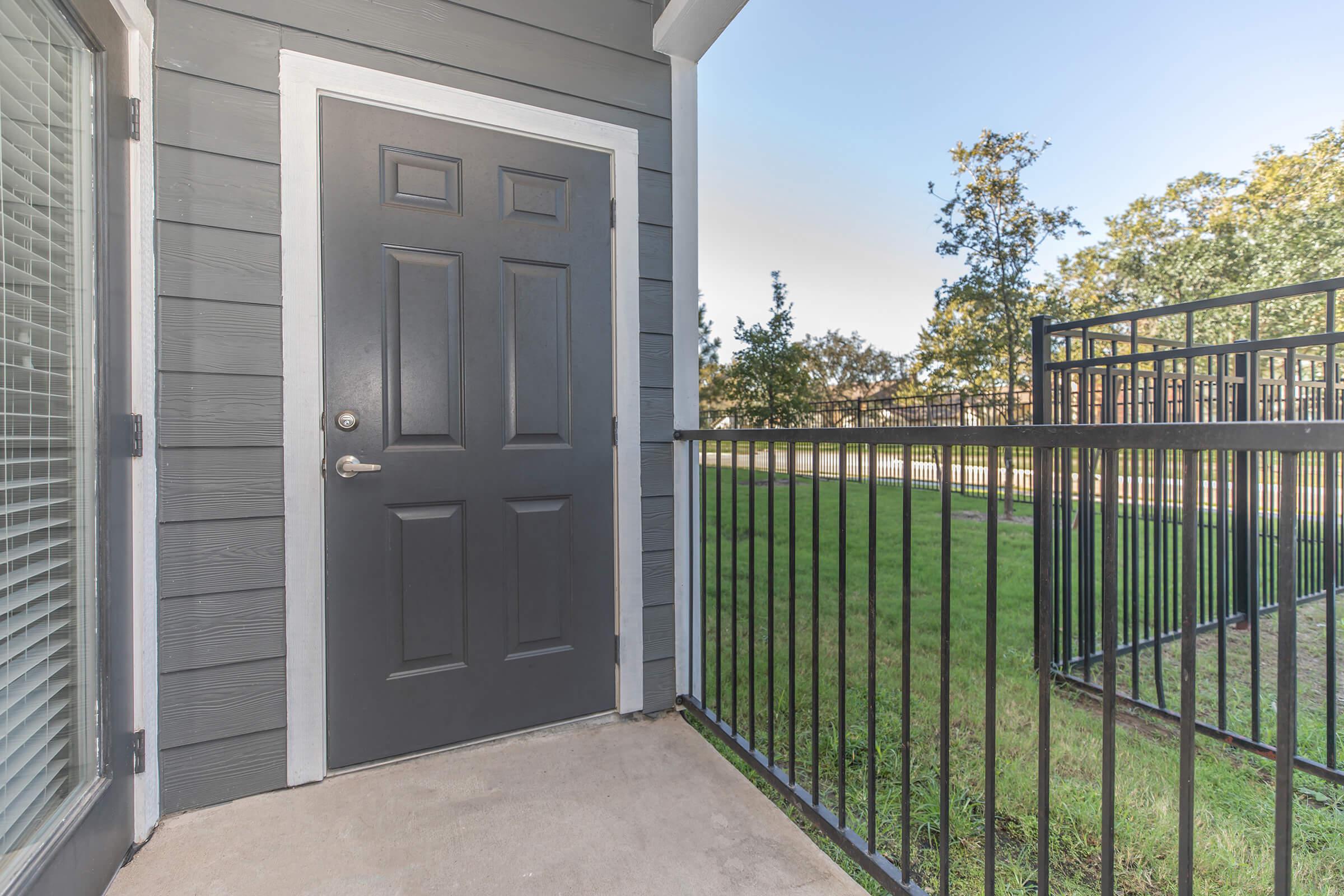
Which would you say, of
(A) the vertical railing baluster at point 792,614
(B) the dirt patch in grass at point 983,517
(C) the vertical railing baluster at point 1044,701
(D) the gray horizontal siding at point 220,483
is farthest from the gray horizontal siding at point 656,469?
(B) the dirt patch in grass at point 983,517

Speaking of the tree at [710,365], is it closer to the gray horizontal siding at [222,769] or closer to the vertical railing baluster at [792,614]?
the vertical railing baluster at [792,614]

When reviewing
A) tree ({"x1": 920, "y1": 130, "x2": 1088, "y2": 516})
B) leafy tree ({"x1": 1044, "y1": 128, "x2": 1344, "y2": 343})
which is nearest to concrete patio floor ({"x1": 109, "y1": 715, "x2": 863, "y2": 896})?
tree ({"x1": 920, "y1": 130, "x2": 1088, "y2": 516})

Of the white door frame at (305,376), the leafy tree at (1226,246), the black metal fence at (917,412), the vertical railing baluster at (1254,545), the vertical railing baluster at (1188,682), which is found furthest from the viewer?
the leafy tree at (1226,246)

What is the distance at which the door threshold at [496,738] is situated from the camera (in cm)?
170

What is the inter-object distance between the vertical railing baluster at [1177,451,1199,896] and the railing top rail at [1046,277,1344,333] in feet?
4.56

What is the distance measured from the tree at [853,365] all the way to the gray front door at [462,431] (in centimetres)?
1437

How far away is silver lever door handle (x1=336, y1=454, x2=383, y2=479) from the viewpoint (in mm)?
1672

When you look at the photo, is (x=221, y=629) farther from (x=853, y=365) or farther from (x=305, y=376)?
(x=853, y=365)

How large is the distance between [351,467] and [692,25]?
5.92ft

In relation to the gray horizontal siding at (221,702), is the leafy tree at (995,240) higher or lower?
higher

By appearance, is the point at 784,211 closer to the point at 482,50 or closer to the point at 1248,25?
the point at 1248,25

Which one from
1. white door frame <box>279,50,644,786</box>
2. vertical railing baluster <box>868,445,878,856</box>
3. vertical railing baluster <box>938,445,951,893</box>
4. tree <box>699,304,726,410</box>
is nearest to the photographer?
vertical railing baluster <box>938,445,951,893</box>

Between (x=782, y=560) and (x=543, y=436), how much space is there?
2990 mm

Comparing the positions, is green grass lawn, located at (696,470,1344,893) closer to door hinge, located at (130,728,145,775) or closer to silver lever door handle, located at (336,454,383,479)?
silver lever door handle, located at (336,454,383,479)
